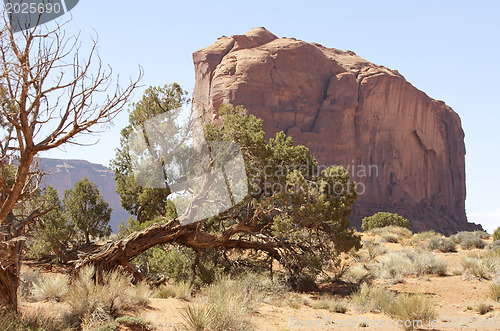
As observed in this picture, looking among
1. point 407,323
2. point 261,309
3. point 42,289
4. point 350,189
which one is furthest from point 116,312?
point 350,189

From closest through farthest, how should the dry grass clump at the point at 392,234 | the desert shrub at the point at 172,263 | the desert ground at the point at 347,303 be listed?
the desert ground at the point at 347,303 → the desert shrub at the point at 172,263 → the dry grass clump at the point at 392,234

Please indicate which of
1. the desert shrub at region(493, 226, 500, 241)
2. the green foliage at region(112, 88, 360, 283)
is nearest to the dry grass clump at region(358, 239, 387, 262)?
the green foliage at region(112, 88, 360, 283)

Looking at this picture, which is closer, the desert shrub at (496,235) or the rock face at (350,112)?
the desert shrub at (496,235)

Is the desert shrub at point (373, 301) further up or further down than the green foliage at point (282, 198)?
further down

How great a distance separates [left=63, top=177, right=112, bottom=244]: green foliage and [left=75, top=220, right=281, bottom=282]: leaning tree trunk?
6706mm

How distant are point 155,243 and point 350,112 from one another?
49.3m

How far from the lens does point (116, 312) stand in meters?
7.26

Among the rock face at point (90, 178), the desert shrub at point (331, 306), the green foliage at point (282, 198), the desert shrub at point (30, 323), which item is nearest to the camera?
the desert shrub at point (30, 323)

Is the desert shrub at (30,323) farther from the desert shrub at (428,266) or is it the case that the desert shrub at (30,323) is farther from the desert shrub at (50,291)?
the desert shrub at (428,266)

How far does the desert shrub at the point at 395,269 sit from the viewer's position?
13502 mm

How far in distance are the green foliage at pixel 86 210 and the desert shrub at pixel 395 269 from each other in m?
11.9

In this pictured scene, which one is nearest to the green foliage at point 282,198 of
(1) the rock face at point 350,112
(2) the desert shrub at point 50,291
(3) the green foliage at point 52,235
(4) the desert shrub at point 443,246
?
(2) the desert shrub at point 50,291

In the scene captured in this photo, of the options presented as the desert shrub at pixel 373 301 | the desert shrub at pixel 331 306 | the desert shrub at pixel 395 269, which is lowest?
the desert shrub at pixel 395 269

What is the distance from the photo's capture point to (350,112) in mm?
56219
